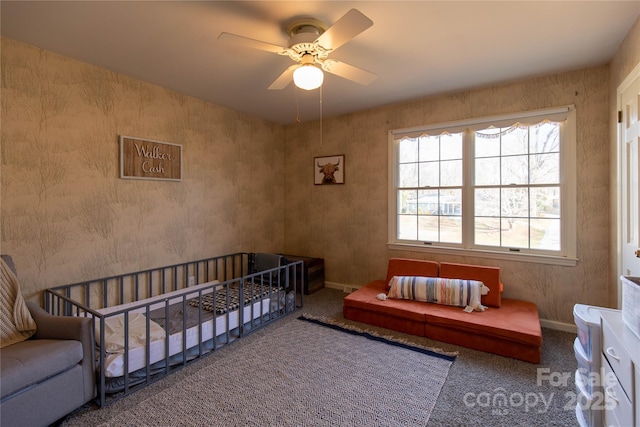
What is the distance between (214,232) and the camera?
12.6 feet

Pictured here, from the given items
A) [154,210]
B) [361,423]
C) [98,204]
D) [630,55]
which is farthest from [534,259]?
[98,204]

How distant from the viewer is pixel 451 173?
11.7ft

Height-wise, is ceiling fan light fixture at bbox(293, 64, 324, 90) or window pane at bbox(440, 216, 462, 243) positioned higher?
ceiling fan light fixture at bbox(293, 64, 324, 90)

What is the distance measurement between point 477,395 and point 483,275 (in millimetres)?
1392

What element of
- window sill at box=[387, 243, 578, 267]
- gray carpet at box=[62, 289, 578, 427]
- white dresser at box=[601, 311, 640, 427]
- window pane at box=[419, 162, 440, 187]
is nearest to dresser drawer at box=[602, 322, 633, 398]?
white dresser at box=[601, 311, 640, 427]

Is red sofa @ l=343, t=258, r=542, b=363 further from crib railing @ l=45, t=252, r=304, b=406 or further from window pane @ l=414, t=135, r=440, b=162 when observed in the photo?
window pane @ l=414, t=135, r=440, b=162

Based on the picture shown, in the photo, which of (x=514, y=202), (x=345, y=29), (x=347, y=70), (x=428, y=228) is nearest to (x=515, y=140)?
(x=514, y=202)

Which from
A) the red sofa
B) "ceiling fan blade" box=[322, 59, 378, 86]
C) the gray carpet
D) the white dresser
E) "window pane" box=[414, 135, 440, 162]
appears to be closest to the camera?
the white dresser

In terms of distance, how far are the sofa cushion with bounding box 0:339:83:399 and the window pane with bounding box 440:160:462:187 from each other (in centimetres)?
367

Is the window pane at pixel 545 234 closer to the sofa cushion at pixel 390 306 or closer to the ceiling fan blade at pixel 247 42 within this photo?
the sofa cushion at pixel 390 306

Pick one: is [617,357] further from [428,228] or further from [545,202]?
[428,228]

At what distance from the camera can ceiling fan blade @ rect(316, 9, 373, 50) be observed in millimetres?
1623

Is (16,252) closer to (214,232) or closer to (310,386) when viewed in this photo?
(214,232)

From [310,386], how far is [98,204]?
96.9 inches
